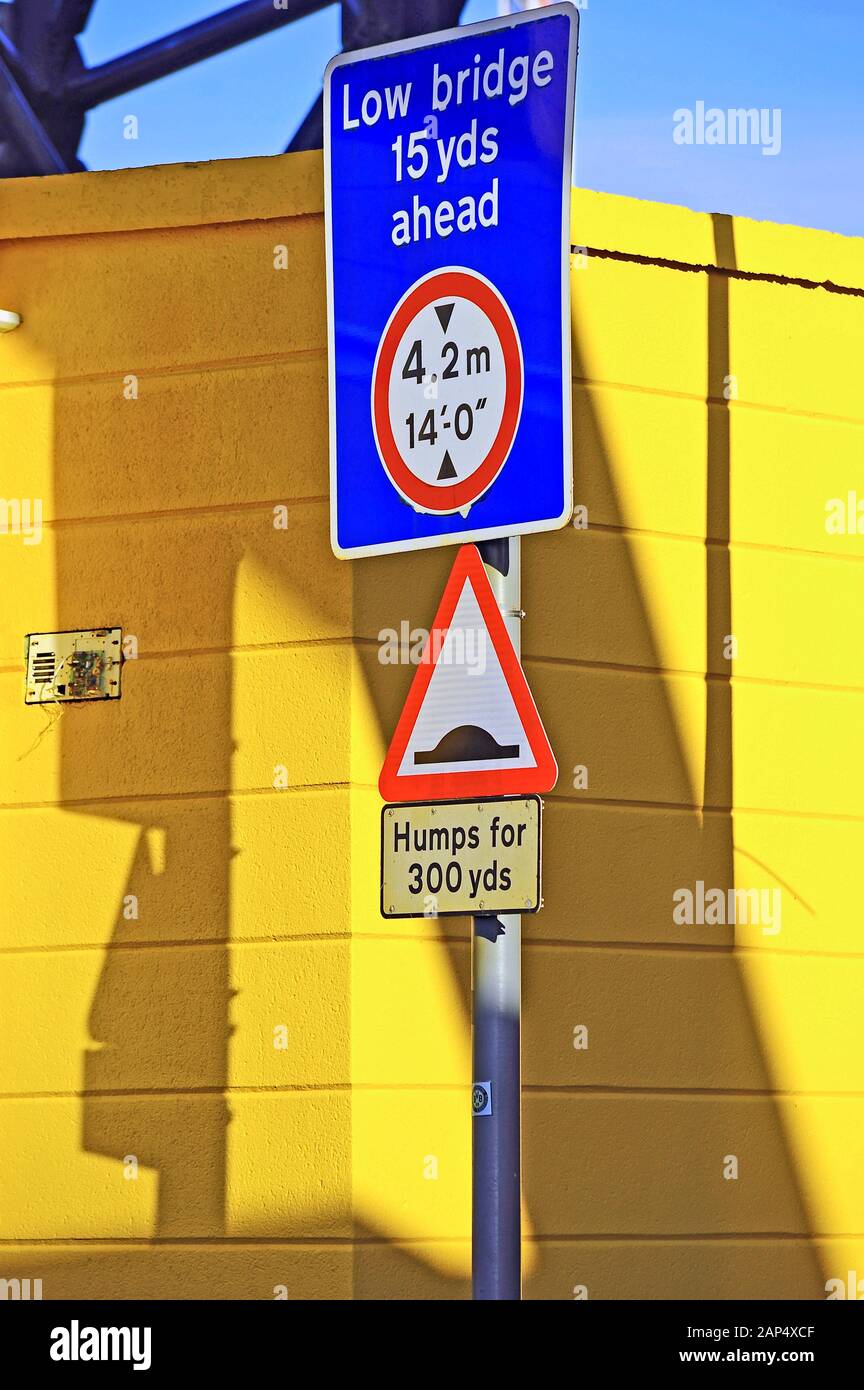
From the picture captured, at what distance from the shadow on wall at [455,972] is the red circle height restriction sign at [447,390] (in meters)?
2.45

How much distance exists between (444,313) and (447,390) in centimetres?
18

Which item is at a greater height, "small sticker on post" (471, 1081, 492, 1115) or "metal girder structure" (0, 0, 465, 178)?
"metal girder structure" (0, 0, 465, 178)

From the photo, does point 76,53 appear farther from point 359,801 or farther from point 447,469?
point 447,469

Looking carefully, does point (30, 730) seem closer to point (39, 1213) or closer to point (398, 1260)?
point (39, 1213)

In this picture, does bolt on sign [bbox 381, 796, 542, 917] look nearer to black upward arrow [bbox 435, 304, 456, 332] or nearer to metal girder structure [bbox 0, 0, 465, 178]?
black upward arrow [bbox 435, 304, 456, 332]

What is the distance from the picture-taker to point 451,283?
4199 mm

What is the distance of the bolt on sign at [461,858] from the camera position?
3934mm

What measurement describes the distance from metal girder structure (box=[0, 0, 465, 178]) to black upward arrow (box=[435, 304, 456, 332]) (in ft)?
15.4

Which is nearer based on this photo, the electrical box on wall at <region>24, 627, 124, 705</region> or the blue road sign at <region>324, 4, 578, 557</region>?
the blue road sign at <region>324, 4, 578, 557</region>

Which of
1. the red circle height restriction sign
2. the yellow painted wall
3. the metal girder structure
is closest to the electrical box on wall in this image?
the yellow painted wall

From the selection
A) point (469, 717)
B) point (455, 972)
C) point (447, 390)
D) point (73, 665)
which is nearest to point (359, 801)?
point (455, 972)

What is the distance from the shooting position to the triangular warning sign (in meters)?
4.01
